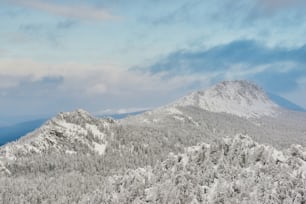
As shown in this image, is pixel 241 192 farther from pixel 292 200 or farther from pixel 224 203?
pixel 292 200

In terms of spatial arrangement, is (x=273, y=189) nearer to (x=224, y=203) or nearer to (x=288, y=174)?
(x=288, y=174)

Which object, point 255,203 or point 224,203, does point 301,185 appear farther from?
point 224,203

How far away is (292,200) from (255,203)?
16127mm

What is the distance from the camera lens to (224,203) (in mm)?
196875

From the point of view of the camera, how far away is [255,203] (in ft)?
626

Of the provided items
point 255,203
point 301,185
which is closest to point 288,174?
point 301,185

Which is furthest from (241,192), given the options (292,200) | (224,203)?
(292,200)

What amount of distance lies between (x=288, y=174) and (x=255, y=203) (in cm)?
2261

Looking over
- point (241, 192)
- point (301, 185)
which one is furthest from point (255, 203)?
point (301, 185)

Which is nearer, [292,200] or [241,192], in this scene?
[292,200]

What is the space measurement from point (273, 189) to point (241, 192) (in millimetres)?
14806

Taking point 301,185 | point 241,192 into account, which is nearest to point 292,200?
point 301,185

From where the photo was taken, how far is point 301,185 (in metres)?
190

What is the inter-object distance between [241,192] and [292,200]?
2347 cm
